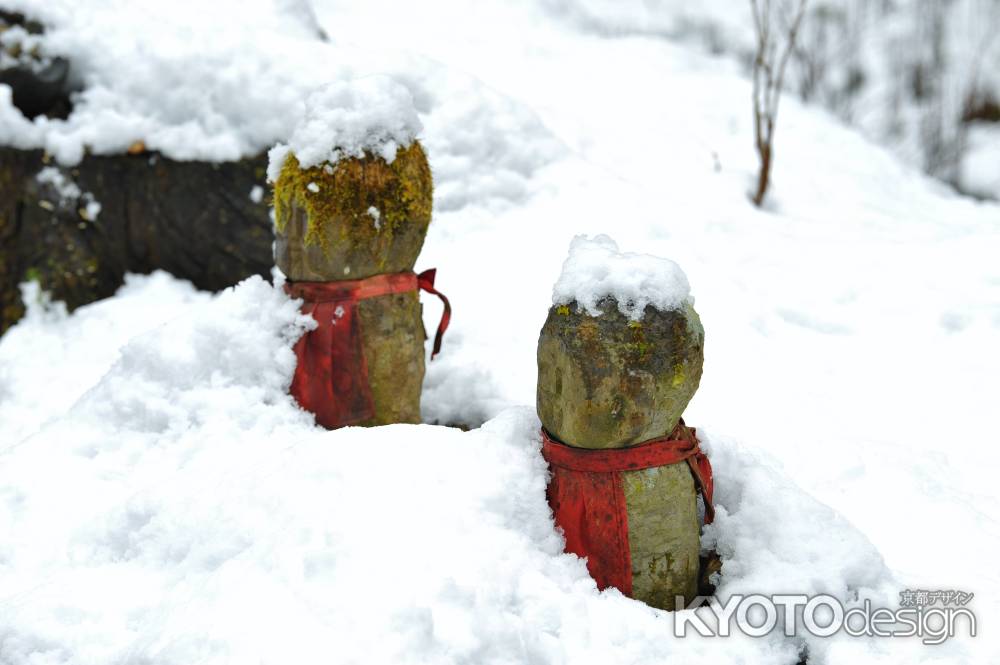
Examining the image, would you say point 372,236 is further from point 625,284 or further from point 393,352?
point 625,284

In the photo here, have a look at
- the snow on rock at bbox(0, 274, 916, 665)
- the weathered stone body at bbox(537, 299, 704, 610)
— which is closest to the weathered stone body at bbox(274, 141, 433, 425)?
the snow on rock at bbox(0, 274, 916, 665)

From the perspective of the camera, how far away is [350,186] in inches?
85.4

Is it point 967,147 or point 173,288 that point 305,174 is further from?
point 967,147

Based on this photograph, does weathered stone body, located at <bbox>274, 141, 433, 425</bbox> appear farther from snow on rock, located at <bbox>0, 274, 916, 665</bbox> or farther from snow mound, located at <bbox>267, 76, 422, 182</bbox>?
snow on rock, located at <bbox>0, 274, 916, 665</bbox>

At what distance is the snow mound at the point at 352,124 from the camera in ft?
7.15

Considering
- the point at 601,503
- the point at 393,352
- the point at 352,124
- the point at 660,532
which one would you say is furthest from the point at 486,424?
the point at 352,124

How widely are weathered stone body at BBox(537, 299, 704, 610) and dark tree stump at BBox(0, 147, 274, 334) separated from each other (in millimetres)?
2393

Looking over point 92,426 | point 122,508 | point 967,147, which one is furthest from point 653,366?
point 967,147

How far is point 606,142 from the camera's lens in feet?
15.4

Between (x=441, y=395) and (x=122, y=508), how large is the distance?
1.04 m

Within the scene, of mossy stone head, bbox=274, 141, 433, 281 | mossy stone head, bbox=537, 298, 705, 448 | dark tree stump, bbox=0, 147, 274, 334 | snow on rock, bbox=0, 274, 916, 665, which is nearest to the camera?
snow on rock, bbox=0, 274, 916, 665

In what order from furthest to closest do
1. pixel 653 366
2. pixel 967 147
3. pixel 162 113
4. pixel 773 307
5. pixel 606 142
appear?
pixel 967 147, pixel 606 142, pixel 162 113, pixel 773 307, pixel 653 366

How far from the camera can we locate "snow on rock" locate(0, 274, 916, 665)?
1391 millimetres

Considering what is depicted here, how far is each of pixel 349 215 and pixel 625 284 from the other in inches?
34.1
